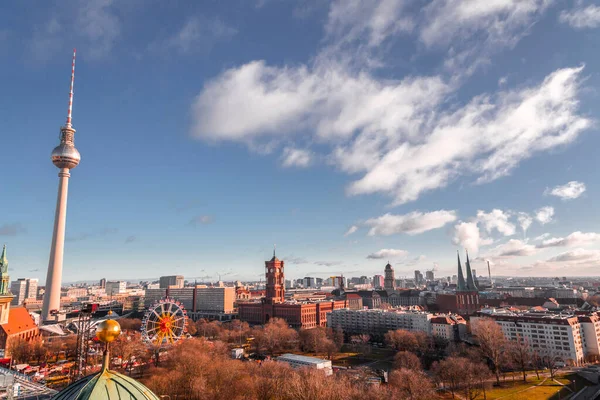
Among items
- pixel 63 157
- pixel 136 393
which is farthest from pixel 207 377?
pixel 63 157

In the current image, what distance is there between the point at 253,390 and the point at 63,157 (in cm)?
12649

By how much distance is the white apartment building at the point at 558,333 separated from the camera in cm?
8419

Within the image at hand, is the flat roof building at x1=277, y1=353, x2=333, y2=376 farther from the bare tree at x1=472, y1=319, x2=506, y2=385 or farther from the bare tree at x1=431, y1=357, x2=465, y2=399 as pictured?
the bare tree at x1=472, y1=319, x2=506, y2=385

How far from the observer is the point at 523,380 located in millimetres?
67000

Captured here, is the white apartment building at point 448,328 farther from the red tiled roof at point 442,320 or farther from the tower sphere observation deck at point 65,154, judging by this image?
the tower sphere observation deck at point 65,154

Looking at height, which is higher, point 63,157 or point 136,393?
point 63,157

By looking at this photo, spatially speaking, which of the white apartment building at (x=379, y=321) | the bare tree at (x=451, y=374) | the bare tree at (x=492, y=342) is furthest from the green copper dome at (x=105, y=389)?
the white apartment building at (x=379, y=321)

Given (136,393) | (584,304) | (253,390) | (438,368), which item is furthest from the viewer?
(584,304)

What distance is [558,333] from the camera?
8581 centimetres

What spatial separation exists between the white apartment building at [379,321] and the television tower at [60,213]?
98885 millimetres

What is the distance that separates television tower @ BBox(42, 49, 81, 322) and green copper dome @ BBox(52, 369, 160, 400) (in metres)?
147

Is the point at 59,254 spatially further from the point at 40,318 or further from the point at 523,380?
the point at 523,380

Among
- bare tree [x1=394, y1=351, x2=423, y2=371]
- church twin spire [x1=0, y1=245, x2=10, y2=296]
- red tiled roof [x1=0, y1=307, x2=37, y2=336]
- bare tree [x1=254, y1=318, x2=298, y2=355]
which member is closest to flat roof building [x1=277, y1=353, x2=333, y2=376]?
bare tree [x1=394, y1=351, x2=423, y2=371]

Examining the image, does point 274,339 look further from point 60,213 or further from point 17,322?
point 60,213
